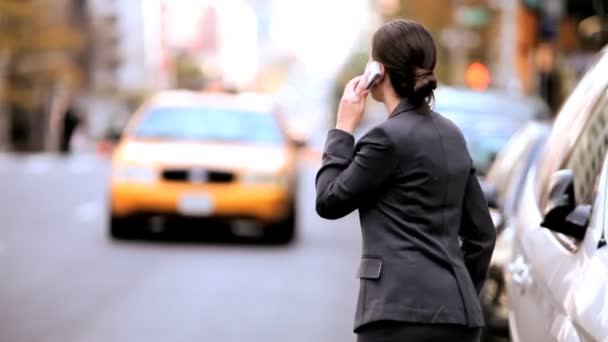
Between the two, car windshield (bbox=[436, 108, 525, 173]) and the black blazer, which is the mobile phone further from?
car windshield (bbox=[436, 108, 525, 173])

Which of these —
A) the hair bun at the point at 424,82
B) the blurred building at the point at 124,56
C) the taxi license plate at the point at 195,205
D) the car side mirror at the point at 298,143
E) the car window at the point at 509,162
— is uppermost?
the hair bun at the point at 424,82

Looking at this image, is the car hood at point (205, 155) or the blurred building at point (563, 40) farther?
the blurred building at point (563, 40)

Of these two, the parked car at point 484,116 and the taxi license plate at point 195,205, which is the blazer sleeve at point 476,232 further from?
the taxi license plate at point 195,205

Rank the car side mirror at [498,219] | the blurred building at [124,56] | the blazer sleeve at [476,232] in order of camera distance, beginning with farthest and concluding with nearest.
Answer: the blurred building at [124,56] → the car side mirror at [498,219] → the blazer sleeve at [476,232]

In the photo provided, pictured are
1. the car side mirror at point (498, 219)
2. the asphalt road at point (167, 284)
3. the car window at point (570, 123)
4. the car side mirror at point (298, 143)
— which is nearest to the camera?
the car window at point (570, 123)

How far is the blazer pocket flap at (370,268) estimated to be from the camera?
3613 millimetres

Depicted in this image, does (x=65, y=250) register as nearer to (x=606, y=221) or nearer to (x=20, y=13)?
(x=606, y=221)

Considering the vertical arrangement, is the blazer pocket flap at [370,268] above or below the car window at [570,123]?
below

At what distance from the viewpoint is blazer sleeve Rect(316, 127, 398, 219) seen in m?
3.62

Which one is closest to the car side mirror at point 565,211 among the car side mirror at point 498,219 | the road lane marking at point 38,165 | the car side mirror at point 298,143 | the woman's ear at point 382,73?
the woman's ear at point 382,73

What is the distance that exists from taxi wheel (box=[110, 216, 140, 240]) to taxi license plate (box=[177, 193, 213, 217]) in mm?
541

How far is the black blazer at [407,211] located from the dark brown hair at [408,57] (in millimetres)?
69

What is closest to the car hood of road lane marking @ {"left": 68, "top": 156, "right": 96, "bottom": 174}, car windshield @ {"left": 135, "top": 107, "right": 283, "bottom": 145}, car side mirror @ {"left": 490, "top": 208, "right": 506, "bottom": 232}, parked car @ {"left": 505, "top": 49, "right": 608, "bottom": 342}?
car windshield @ {"left": 135, "top": 107, "right": 283, "bottom": 145}

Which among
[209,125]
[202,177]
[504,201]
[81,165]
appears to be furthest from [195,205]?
[81,165]
